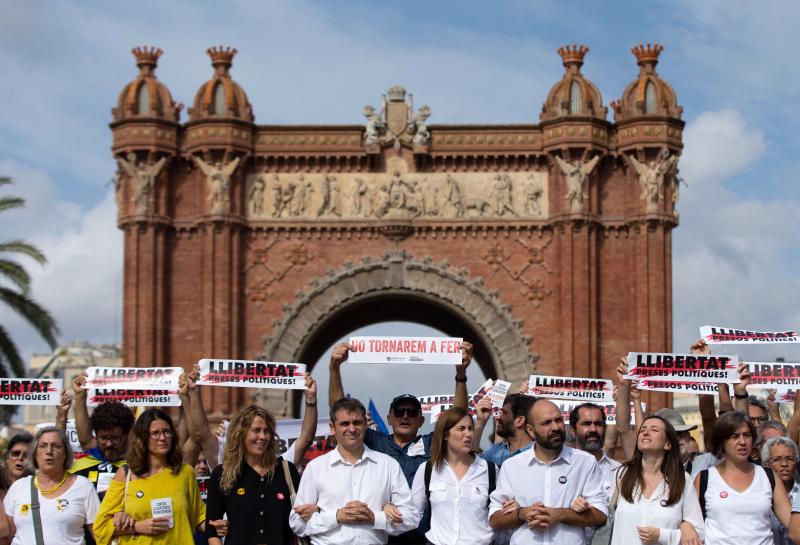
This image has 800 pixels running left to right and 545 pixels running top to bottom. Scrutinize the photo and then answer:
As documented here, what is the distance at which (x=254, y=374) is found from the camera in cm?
1548

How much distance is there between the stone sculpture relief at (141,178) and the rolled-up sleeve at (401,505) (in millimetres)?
25255

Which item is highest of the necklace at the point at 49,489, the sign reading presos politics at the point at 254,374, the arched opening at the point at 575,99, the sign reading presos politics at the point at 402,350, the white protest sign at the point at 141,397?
the arched opening at the point at 575,99

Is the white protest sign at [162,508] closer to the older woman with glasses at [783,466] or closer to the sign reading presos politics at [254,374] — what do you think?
the sign reading presos politics at [254,374]

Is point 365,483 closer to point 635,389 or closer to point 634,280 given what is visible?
point 635,389

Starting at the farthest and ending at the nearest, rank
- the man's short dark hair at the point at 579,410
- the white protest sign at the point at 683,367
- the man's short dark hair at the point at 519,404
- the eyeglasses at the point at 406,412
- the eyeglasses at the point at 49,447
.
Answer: the white protest sign at the point at 683,367 < the man's short dark hair at the point at 579,410 < the man's short dark hair at the point at 519,404 < the eyeglasses at the point at 406,412 < the eyeglasses at the point at 49,447

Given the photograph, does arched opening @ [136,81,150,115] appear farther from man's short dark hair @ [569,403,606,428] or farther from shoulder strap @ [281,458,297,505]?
shoulder strap @ [281,458,297,505]

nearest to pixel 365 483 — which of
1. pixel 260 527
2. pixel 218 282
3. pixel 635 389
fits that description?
pixel 260 527

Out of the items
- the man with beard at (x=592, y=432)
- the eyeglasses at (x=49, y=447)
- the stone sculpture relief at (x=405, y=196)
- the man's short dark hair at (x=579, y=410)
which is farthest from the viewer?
the stone sculpture relief at (x=405, y=196)

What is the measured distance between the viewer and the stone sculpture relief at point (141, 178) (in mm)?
34875

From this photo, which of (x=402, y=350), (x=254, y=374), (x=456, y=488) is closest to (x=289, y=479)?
(x=456, y=488)

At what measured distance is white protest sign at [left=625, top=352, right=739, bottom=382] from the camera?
13.8 meters

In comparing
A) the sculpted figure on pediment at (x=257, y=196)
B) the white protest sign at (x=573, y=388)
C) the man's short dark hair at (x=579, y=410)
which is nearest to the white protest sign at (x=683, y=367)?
the man's short dark hair at (x=579, y=410)

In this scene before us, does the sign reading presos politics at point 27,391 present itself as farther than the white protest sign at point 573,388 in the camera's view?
No

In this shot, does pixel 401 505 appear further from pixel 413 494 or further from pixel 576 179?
pixel 576 179
